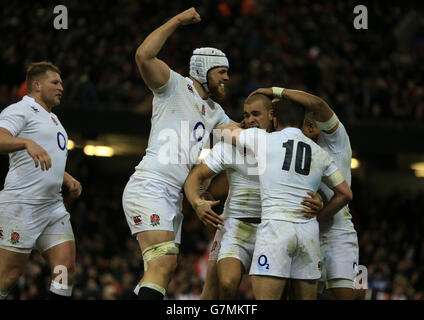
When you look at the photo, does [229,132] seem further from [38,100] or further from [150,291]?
[38,100]

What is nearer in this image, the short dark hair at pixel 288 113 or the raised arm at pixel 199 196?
the raised arm at pixel 199 196

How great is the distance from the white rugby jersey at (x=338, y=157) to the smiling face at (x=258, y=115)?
0.67 metres

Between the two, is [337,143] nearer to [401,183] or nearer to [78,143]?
[78,143]

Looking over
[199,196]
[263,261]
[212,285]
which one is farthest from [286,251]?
[212,285]

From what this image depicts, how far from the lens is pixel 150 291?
6012mm

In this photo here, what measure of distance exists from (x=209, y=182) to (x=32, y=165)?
166 cm

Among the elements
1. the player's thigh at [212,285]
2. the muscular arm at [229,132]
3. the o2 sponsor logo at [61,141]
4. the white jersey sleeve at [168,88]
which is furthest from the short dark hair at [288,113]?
the o2 sponsor logo at [61,141]

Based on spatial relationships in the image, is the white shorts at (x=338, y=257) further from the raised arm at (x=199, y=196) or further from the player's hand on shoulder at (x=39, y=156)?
the player's hand on shoulder at (x=39, y=156)

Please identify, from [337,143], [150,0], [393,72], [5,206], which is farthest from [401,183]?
[5,206]

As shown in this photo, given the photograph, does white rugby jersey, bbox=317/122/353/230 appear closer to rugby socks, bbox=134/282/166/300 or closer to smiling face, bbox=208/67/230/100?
smiling face, bbox=208/67/230/100

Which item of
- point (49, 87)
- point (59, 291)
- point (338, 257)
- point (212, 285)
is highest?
point (49, 87)

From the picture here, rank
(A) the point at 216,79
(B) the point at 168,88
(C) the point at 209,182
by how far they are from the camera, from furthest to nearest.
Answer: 1. (A) the point at 216,79
2. (C) the point at 209,182
3. (B) the point at 168,88

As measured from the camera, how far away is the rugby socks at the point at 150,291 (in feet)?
19.6

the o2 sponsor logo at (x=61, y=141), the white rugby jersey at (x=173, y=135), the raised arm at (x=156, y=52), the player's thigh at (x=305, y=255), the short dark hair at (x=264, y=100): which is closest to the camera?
the player's thigh at (x=305, y=255)
